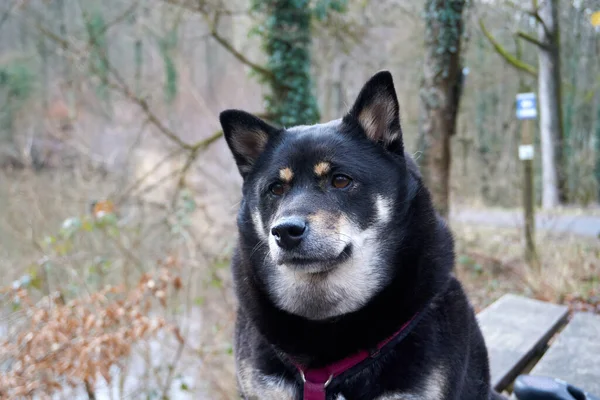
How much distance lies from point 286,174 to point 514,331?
2185 mm

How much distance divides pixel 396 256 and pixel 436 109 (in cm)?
334

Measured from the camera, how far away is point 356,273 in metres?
1.92

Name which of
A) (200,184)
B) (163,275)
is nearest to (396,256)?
(163,275)

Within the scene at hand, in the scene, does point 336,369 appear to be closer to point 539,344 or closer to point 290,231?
point 290,231

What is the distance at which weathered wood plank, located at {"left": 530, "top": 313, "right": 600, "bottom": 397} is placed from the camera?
8.20ft

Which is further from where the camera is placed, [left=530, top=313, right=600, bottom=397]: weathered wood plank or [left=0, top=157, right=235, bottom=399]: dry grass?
[left=0, top=157, right=235, bottom=399]: dry grass

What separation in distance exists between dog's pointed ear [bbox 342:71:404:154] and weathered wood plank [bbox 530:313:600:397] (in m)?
1.73

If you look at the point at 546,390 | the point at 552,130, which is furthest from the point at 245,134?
the point at 552,130

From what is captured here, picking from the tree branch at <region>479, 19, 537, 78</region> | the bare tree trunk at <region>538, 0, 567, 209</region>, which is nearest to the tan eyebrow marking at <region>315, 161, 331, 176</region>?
the tree branch at <region>479, 19, 537, 78</region>

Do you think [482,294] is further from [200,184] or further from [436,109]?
[200,184]

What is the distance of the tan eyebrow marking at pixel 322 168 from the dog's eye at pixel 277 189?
185mm

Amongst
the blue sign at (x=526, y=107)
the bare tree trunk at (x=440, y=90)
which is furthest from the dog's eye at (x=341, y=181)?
the blue sign at (x=526, y=107)

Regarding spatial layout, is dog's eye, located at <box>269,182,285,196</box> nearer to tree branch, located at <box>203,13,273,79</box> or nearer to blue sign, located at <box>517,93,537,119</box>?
tree branch, located at <box>203,13,273,79</box>

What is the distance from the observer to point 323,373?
1.77 meters
